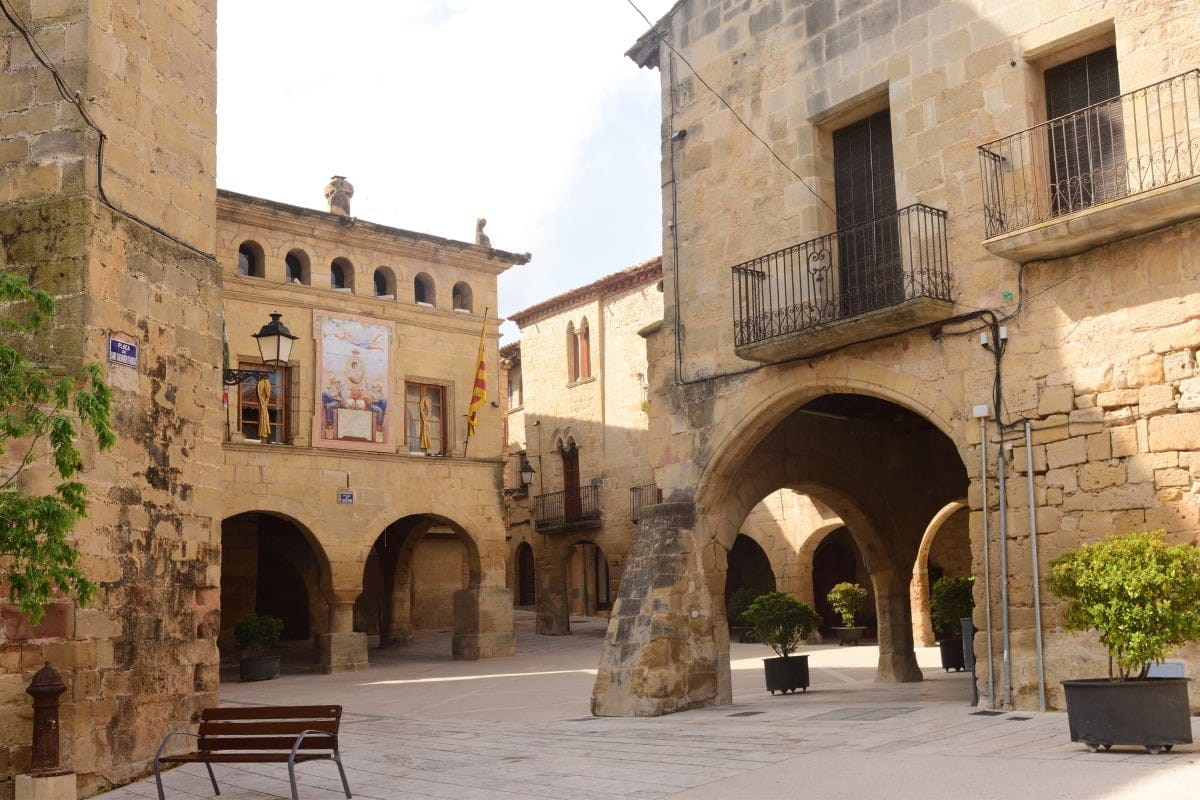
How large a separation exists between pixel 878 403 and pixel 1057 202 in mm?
4650

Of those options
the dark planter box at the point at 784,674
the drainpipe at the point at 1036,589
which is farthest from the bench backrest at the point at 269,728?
the dark planter box at the point at 784,674

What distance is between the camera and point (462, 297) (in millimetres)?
23797

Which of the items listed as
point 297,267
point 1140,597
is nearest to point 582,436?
point 297,267

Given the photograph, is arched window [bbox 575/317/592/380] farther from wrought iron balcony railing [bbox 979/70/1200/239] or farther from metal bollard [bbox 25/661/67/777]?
metal bollard [bbox 25/661/67/777]

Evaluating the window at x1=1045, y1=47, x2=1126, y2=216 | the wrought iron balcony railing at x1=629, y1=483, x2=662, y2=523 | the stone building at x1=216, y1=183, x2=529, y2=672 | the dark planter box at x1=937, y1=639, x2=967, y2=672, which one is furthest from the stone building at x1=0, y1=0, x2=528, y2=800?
the wrought iron balcony railing at x1=629, y1=483, x2=662, y2=523

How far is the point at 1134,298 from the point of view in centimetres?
894

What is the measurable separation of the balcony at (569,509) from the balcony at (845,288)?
1700 cm

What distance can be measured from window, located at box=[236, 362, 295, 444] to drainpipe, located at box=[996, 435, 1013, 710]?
46.4ft

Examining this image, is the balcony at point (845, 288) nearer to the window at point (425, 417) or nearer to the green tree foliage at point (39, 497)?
the green tree foliage at point (39, 497)

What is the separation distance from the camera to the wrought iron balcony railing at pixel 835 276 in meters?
10.5

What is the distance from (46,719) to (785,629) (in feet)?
28.7

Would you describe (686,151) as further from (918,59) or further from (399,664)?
(399,664)

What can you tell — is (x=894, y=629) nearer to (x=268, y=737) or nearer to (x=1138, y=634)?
→ (x=1138, y=634)

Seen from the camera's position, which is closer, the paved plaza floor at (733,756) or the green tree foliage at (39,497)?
the green tree foliage at (39,497)
